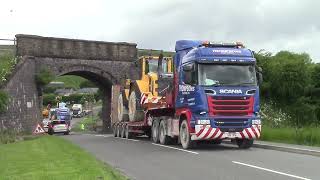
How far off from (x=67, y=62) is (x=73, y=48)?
1458 millimetres

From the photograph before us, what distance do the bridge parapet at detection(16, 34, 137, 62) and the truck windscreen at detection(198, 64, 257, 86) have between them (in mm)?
33702

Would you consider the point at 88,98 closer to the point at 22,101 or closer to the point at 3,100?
the point at 22,101

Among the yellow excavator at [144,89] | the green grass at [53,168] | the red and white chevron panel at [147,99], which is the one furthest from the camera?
the yellow excavator at [144,89]

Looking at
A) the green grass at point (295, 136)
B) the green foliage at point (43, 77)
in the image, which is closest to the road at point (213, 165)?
the green grass at point (295, 136)

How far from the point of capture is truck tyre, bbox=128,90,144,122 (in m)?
30.8

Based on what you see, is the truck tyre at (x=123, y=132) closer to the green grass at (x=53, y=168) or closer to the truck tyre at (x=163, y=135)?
the truck tyre at (x=163, y=135)

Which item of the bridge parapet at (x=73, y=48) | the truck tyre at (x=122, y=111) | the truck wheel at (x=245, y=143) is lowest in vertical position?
the truck wheel at (x=245, y=143)

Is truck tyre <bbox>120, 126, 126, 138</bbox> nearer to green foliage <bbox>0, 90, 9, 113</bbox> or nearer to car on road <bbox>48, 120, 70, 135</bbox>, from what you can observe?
green foliage <bbox>0, 90, 9, 113</bbox>

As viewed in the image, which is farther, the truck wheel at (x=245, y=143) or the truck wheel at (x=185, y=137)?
the truck wheel at (x=245, y=143)

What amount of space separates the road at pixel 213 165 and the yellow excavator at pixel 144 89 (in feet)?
24.6

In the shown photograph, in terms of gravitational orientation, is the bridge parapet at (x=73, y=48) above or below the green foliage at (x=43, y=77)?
above

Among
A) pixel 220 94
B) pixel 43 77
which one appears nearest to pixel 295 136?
pixel 220 94

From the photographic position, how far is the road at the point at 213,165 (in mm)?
13445

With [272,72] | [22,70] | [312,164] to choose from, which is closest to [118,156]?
[312,164]
